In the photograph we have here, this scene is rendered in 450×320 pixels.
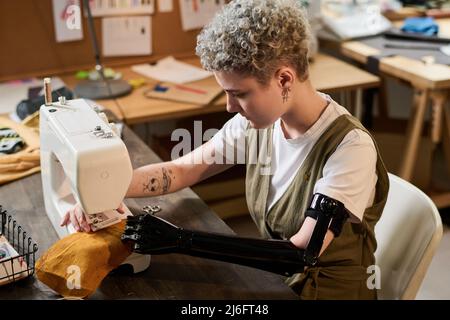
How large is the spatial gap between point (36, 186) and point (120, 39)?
125 cm

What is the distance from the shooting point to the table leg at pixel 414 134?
2523 millimetres

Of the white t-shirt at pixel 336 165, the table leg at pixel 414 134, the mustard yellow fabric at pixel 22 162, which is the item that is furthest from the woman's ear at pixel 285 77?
the table leg at pixel 414 134

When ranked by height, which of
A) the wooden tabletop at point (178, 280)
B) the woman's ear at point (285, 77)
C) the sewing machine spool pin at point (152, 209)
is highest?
the woman's ear at point (285, 77)

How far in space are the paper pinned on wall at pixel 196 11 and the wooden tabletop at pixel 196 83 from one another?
6.1 inches

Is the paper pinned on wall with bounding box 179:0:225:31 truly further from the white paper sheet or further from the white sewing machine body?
the white sewing machine body

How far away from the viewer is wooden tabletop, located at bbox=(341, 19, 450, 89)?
7.75 ft

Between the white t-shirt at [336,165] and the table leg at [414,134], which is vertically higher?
the white t-shirt at [336,165]

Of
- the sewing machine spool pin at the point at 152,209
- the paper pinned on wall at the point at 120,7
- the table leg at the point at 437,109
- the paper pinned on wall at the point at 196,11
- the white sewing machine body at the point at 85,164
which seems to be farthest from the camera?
the paper pinned on wall at the point at 196,11

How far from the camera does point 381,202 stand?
1.43 m

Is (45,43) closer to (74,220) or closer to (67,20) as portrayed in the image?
(67,20)

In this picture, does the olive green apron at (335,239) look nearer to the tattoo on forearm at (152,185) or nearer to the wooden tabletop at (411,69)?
the tattoo on forearm at (152,185)

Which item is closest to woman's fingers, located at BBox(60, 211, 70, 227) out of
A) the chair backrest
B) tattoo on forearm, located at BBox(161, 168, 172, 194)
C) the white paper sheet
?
tattoo on forearm, located at BBox(161, 168, 172, 194)

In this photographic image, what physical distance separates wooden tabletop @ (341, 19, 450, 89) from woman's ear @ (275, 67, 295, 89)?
1216 mm
